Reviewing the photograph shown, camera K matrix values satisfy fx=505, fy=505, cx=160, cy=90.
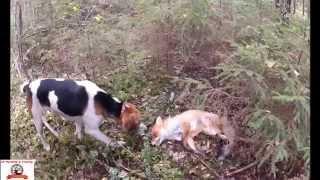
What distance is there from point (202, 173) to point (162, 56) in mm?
517

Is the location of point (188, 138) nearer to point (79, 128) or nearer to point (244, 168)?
point (244, 168)

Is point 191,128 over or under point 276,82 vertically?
under

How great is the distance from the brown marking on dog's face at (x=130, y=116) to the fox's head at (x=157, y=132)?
7cm

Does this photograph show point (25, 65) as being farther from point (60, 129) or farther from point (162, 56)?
point (162, 56)

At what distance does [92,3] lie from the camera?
84.1 inches

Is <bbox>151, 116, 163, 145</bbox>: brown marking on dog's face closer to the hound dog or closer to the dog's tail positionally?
the hound dog

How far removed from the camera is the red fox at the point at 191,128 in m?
2.09

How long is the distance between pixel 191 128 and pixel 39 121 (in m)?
0.63

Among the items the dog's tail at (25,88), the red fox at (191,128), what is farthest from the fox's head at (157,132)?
the dog's tail at (25,88)

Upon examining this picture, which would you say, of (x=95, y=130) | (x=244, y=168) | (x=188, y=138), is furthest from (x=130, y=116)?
(x=244, y=168)

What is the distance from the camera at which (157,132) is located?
209 cm

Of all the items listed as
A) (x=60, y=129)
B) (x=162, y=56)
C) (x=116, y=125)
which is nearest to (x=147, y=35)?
(x=162, y=56)

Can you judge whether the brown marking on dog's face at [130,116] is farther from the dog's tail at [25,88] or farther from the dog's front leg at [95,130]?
the dog's tail at [25,88]

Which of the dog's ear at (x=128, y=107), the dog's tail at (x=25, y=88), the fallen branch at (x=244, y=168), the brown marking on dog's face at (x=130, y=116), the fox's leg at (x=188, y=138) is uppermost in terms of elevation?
the dog's tail at (x=25, y=88)
